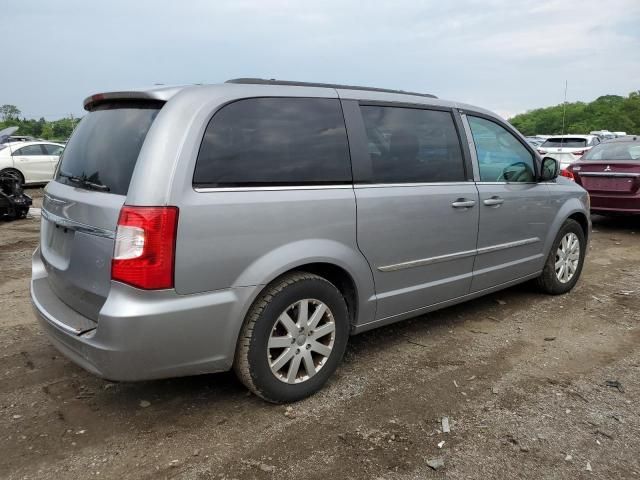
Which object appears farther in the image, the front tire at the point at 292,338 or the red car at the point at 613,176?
the red car at the point at 613,176

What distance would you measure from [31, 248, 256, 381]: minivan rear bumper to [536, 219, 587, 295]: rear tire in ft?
10.9

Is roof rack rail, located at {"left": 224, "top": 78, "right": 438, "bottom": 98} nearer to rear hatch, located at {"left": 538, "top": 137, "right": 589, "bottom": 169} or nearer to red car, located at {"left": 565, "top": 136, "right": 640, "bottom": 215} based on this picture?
red car, located at {"left": 565, "top": 136, "right": 640, "bottom": 215}

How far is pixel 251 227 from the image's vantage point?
2.71 meters

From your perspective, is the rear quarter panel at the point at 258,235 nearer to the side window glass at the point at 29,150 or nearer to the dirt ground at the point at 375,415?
the dirt ground at the point at 375,415

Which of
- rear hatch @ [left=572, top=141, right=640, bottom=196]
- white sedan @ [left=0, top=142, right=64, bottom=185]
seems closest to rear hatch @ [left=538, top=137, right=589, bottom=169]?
rear hatch @ [left=572, top=141, right=640, bottom=196]

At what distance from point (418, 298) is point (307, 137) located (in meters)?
1.39

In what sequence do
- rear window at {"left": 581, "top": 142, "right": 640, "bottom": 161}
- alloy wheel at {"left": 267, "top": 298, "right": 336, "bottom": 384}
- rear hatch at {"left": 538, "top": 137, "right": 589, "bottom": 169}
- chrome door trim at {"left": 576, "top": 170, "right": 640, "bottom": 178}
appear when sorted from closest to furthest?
alloy wheel at {"left": 267, "top": 298, "right": 336, "bottom": 384} < chrome door trim at {"left": 576, "top": 170, "right": 640, "bottom": 178} < rear window at {"left": 581, "top": 142, "right": 640, "bottom": 161} < rear hatch at {"left": 538, "top": 137, "right": 589, "bottom": 169}

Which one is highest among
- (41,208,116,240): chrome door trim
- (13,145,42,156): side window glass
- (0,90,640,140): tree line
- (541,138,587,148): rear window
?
(0,90,640,140): tree line

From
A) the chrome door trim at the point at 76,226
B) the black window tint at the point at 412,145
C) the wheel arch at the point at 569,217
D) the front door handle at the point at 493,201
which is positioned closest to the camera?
the chrome door trim at the point at 76,226

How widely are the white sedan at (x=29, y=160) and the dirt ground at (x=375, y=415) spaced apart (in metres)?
12.1

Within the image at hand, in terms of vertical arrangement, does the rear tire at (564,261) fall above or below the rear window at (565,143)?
below

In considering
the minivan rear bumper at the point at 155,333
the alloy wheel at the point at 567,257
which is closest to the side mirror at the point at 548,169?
the alloy wheel at the point at 567,257

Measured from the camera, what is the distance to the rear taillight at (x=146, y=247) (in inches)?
96.7

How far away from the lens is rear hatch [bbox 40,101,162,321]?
8.54 feet
